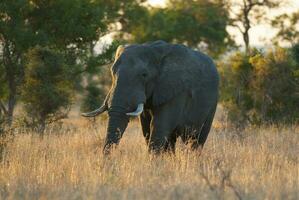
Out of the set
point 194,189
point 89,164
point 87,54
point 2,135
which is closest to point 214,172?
point 194,189

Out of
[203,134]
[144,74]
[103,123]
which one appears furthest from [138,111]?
[103,123]

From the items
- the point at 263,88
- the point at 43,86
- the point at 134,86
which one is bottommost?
the point at 263,88

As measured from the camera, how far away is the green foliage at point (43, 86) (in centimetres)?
1661

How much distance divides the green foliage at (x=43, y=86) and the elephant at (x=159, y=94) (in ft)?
15.7

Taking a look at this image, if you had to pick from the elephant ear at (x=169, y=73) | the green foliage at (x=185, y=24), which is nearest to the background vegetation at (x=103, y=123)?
the elephant ear at (x=169, y=73)

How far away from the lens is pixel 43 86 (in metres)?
16.6

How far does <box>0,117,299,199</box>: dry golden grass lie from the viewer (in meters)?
8.05

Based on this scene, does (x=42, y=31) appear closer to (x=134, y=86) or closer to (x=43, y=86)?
(x=43, y=86)

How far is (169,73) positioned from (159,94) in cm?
46

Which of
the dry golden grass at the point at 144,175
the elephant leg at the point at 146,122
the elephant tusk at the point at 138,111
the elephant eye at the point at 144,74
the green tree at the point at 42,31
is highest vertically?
the green tree at the point at 42,31

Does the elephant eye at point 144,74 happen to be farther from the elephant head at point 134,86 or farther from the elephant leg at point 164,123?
the elephant leg at point 164,123

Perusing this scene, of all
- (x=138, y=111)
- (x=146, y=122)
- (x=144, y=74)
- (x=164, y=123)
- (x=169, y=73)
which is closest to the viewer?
(x=138, y=111)

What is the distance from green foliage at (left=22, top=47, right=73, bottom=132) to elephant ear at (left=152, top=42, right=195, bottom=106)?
200 inches

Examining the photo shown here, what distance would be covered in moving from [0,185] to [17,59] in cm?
1239
